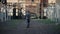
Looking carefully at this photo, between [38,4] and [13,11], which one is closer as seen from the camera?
[13,11]

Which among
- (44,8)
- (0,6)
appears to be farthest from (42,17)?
(0,6)

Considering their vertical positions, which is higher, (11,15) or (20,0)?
(20,0)

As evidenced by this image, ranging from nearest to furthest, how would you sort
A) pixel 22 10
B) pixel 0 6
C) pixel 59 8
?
1. pixel 59 8
2. pixel 0 6
3. pixel 22 10

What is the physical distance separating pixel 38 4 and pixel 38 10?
1.82m

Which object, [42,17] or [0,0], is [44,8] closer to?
[42,17]

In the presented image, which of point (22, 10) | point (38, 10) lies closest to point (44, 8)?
point (38, 10)

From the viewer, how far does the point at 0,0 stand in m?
27.2

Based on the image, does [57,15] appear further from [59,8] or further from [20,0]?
[20,0]

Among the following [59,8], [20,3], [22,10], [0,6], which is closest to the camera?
[59,8]

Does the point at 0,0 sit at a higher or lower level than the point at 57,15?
higher

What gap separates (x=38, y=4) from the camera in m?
31.2

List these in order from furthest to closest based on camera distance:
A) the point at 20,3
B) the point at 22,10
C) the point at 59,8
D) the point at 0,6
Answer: the point at 20,3
the point at 22,10
the point at 0,6
the point at 59,8

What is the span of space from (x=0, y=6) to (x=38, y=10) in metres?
5.62

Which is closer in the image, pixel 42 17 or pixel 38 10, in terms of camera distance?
pixel 42 17
